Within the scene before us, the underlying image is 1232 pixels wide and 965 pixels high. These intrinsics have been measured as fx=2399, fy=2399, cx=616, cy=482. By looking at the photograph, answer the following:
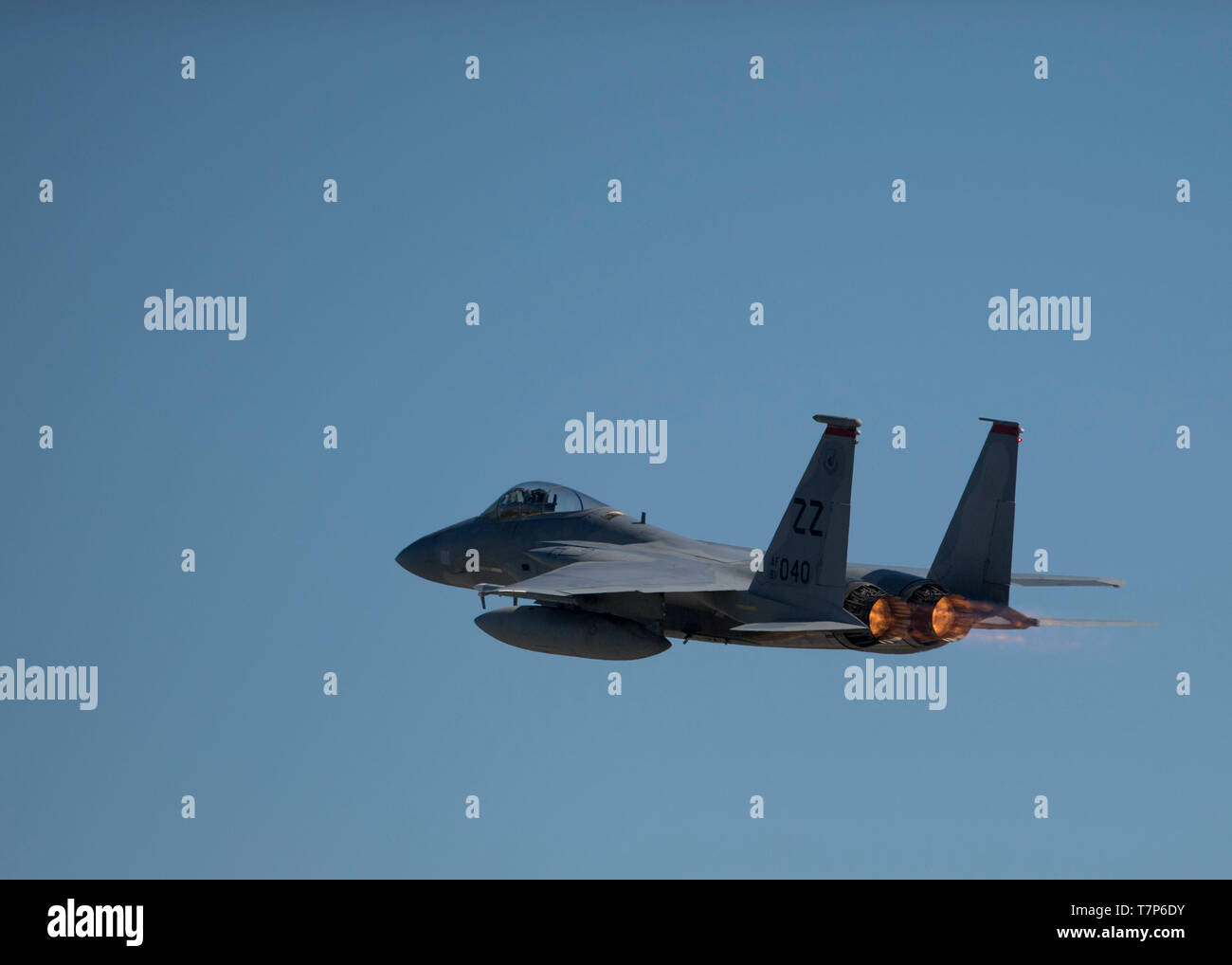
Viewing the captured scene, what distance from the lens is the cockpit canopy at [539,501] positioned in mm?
48469

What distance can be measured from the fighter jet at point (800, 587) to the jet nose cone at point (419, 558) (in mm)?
4085

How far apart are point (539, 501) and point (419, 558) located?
3.12 meters

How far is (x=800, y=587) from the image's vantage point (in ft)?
136

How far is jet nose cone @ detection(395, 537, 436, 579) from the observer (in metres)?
49.8

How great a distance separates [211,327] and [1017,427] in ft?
58.4

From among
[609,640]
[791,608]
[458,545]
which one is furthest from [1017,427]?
[458,545]

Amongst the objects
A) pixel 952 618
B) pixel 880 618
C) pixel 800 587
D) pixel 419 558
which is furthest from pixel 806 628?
pixel 419 558

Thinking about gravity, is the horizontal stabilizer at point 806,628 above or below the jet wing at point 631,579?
below

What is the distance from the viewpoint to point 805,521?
136 ft

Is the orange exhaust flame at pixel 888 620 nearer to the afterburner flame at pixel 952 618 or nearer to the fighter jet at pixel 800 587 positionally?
the fighter jet at pixel 800 587

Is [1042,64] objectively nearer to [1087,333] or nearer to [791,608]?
[1087,333]

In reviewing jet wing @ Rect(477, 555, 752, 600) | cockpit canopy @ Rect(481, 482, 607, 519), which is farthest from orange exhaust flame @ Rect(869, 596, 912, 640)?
cockpit canopy @ Rect(481, 482, 607, 519)

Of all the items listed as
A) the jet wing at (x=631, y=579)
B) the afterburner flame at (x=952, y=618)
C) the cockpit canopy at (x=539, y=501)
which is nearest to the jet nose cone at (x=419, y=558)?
the cockpit canopy at (x=539, y=501)

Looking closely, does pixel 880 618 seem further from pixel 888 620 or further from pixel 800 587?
pixel 800 587
